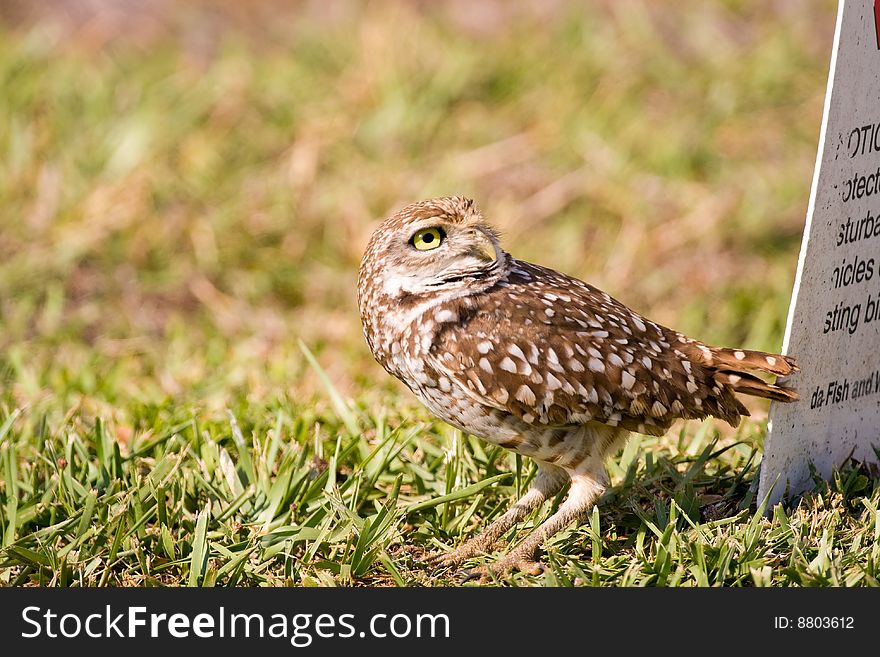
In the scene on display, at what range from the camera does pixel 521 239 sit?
718 centimetres

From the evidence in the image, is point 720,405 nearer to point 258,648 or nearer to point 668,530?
point 668,530

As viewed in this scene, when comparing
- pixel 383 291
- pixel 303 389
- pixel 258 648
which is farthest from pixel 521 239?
pixel 258 648

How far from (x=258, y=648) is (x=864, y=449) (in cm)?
226

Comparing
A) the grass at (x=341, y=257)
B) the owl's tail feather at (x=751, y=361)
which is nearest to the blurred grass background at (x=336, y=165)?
the grass at (x=341, y=257)

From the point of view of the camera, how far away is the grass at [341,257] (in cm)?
369

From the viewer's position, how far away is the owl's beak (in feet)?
11.8

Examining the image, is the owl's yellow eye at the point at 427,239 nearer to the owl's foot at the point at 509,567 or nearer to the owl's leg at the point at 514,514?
the owl's leg at the point at 514,514

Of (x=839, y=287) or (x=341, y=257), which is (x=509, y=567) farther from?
(x=341, y=257)

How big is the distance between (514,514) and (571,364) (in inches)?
26.6

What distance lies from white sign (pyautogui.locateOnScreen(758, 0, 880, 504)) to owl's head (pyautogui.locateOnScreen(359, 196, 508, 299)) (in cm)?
101

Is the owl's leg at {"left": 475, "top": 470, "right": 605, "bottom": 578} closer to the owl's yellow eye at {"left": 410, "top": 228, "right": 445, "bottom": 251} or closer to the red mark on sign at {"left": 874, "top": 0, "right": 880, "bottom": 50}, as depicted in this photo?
the owl's yellow eye at {"left": 410, "top": 228, "right": 445, "bottom": 251}

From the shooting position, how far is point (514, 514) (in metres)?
3.90

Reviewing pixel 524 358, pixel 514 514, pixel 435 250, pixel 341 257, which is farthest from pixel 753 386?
pixel 341 257

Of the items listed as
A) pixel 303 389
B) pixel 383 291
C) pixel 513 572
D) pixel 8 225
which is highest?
pixel 8 225
